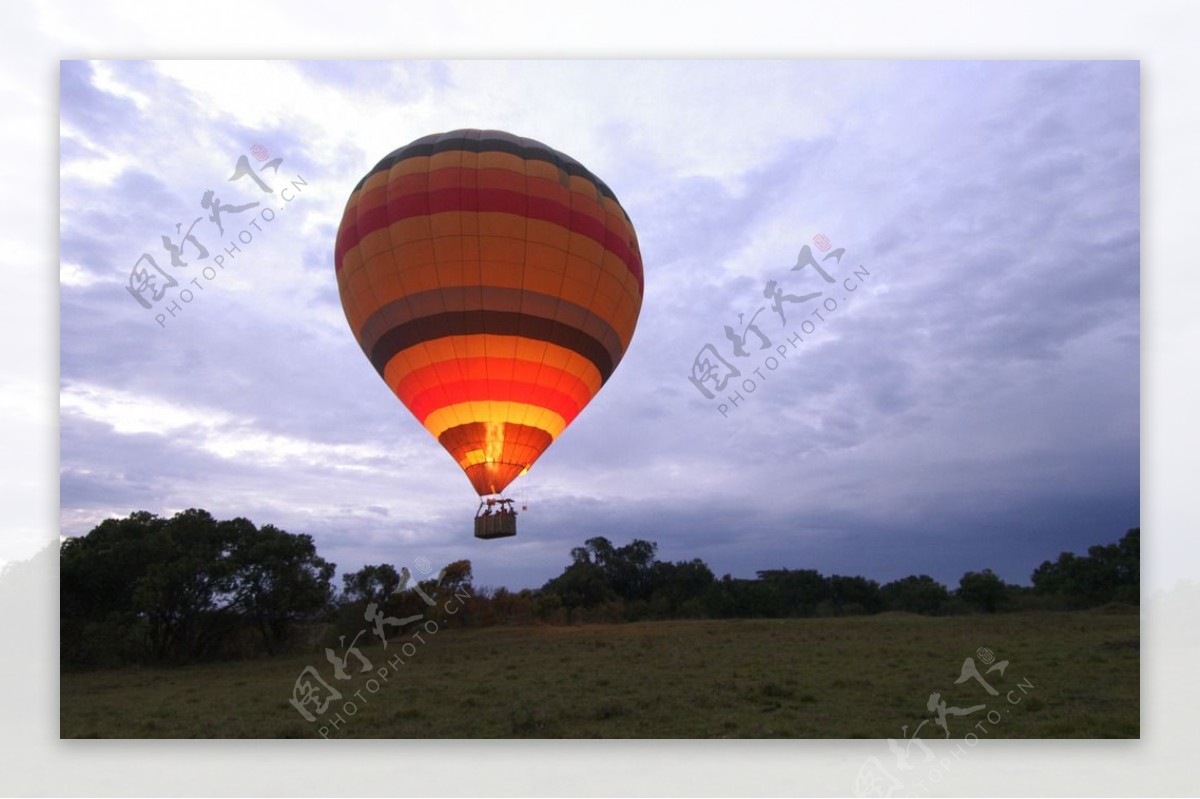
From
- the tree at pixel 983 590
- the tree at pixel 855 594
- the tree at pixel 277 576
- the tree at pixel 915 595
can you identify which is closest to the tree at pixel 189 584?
the tree at pixel 277 576

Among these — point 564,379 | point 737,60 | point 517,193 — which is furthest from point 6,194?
point 737,60

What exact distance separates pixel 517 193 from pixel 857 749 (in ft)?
18.8

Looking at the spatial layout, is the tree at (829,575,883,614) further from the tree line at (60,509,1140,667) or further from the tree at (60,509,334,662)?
the tree at (60,509,334,662)

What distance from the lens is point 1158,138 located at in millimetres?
7980

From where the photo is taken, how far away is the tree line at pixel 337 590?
397 inches

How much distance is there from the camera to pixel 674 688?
9.37 metres

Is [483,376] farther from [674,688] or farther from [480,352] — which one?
[674,688]

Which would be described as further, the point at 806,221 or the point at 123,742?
the point at 806,221

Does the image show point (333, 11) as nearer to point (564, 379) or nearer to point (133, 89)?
point (133, 89)

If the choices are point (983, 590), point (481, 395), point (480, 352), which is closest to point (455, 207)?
point (480, 352)

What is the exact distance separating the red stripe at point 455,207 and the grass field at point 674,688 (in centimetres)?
452

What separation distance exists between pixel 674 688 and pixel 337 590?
5122 millimetres

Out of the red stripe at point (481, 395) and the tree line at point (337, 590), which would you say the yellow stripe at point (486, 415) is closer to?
the red stripe at point (481, 395)

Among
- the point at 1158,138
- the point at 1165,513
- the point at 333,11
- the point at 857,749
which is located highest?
the point at 333,11
